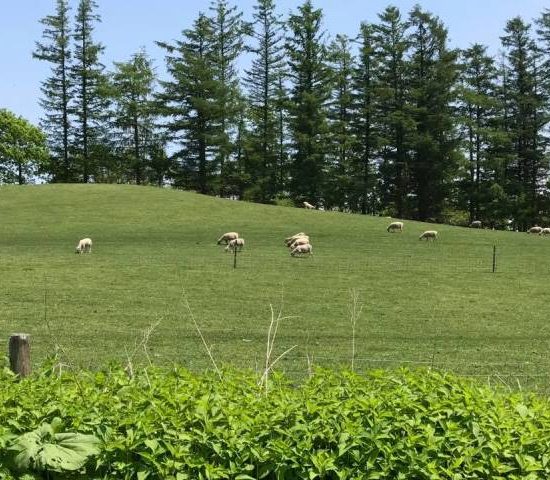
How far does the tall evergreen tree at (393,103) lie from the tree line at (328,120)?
0.13 metres

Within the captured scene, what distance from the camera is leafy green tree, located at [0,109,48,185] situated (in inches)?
2731

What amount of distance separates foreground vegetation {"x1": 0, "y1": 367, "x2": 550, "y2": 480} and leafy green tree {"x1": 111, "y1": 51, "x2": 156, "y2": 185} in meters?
68.1

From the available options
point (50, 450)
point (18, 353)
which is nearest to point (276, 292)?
point (18, 353)

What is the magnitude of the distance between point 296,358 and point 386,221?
33485 millimetres

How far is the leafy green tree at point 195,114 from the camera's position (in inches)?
2657

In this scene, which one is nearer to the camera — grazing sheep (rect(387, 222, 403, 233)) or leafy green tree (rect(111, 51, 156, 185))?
grazing sheep (rect(387, 222, 403, 233))

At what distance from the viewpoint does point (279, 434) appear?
3443 mm

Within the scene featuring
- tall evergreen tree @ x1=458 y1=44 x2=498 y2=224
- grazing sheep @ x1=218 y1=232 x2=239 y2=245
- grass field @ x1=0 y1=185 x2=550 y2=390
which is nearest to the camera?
grass field @ x1=0 y1=185 x2=550 y2=390

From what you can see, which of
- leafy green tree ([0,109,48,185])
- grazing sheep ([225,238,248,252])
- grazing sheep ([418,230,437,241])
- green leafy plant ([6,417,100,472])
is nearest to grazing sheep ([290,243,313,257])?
grazing sheep ([225,238,248,252])

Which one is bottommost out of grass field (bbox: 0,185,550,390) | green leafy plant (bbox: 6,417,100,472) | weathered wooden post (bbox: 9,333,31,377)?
grass field (bbox: 0,185,550,390)

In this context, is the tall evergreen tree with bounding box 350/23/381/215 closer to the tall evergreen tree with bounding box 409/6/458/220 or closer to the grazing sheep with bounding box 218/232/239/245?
the tall evergreen tree with bounding box 409/6/458/220

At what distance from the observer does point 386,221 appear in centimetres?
4353

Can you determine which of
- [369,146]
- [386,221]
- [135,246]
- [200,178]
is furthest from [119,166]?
[135,246]

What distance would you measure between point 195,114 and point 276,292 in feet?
170
